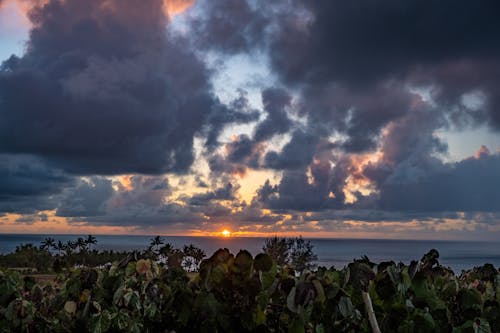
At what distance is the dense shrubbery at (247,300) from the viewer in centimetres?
359

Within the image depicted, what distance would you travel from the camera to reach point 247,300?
3.71m

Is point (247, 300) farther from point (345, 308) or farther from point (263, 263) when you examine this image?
point (345, 308)

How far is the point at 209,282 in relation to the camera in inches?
146

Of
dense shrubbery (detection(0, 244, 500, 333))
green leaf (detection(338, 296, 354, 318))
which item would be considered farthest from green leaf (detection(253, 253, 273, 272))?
green leaf (detection(338, 296, 354, 318))

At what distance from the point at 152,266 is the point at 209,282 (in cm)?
77

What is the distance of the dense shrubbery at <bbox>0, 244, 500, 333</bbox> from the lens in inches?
141

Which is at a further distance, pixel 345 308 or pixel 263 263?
pixel 263 263

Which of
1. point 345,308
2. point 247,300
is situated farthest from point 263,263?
point 345,308

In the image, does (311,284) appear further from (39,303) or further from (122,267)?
(39,303)

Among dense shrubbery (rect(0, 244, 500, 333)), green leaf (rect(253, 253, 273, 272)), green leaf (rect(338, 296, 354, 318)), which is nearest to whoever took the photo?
green leaf (rect(338, 296, 354, 318))

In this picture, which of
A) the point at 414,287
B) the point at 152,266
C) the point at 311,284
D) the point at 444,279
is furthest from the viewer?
the point at 444,279

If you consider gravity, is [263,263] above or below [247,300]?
above

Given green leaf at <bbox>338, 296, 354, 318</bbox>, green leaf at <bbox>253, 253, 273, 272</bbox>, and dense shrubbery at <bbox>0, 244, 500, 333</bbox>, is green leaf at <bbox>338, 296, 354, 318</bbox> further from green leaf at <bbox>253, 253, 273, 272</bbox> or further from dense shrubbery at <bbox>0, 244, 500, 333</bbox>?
green leaf at <bbox>253, 253, 273, 272</bbox>

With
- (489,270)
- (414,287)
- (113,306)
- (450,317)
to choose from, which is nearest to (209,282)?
(113,306)
